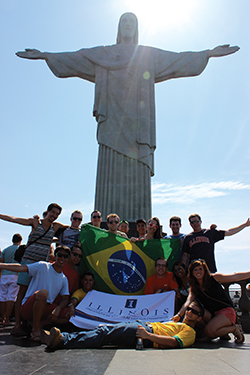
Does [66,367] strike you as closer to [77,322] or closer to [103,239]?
[77,322]

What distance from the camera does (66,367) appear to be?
227 centimetres

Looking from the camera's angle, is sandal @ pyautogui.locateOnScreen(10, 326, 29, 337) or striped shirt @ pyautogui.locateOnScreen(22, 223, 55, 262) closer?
sandal @ pyautogui.locateOnScreen(10, 326, 29, 337)

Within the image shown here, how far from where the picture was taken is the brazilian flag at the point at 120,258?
4816 mm

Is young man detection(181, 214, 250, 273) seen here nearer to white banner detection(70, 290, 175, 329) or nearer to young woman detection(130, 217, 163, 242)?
young woman detection(130, 217, 163, 242)

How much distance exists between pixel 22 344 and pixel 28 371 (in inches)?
53.2

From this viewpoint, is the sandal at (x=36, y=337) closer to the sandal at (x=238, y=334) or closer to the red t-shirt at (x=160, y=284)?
the red t-shirt at (x=160, y=284)

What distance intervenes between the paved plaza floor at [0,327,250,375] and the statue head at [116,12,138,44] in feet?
37.3

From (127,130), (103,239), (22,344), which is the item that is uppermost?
(127,130)

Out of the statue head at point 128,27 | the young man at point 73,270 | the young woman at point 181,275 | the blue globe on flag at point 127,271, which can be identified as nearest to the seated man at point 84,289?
the young man at point 73,270

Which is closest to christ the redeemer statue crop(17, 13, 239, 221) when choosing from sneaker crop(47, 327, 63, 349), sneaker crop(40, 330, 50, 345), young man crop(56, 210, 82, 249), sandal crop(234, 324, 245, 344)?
young man crop(56, 210, 82, 249)

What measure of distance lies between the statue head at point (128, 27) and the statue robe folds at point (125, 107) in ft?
1.77

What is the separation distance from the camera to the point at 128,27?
453 inches

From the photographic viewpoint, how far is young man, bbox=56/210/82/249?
5246 millimetres

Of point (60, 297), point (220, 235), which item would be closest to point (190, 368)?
point (60, 297)
